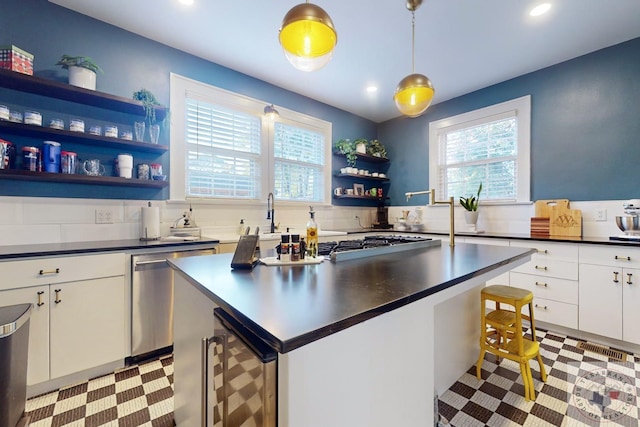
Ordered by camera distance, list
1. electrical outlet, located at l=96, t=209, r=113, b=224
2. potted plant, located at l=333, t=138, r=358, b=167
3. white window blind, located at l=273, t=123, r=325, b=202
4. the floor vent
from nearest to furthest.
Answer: the floor vent → electrical outlet, located at l=96, t=209, r=113, b=224 → white window blind, located at l=273, t=123, r=325, b=202 → potted plant, located at l=333, t=138, r=358, b=167

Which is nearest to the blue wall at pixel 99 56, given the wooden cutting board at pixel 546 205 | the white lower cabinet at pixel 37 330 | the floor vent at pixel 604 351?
the white lower cabinet at pixel 37 330

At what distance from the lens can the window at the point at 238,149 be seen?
2.77 m

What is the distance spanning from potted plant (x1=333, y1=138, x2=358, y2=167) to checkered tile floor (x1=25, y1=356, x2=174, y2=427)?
333 cm

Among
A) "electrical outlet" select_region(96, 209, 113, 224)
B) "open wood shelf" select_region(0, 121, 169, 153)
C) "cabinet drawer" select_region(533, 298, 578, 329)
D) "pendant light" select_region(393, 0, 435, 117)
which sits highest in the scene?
"pendant light" select_region(393, 0, 435, 117)

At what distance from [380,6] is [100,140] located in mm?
2479

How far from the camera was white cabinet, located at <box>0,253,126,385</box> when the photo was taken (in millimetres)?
1635

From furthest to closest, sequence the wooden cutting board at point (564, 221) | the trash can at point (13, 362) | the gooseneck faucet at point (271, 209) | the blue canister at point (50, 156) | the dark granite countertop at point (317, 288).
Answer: the gooseneck faucet at point (271, 209)
the wooden cutting board at point (564, 221)
the blue canister at point (50, 156)
the trash can at point (13, 362)
the dark granite countertop at point (317, 288)

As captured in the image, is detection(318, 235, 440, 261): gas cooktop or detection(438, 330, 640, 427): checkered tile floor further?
→ detection(438, 330, 640, 427): checkered tile floor

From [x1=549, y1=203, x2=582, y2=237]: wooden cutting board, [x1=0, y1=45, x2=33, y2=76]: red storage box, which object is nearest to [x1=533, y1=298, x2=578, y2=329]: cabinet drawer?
[x1=549, y1=203, x2=582, y2=237]: wooden cutting board

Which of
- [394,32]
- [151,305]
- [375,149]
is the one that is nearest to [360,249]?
[151,305]

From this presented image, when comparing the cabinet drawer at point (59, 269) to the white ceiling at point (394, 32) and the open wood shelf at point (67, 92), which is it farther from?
the white ceiling at point (394, 32)

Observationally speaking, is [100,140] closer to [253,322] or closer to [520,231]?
[253,322]

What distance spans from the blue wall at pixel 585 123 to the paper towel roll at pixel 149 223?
4047 millimetres

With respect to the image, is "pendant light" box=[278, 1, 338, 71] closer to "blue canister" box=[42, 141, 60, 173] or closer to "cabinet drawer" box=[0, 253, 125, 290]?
"cabinet drawer" box=[0, 253, 125, 290]
